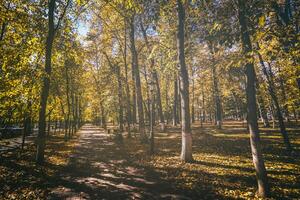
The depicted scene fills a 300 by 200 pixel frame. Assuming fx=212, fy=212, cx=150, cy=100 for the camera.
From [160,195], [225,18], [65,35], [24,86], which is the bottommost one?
[160,195]

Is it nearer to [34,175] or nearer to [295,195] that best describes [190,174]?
[295,195]

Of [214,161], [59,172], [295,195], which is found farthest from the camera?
[214,161]

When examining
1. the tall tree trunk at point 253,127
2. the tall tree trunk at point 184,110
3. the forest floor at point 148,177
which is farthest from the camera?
the tall tree trunk at point 184,110

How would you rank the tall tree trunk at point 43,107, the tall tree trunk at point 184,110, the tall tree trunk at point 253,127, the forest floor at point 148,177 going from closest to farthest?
1. the tall tree trunk at point 253,127
2. the forest floor at point 148,177
3. the tall tree trunk at point 184,110
4. the tall tree trunk at point 43,107

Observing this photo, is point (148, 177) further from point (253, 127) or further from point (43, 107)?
point (43, 107)

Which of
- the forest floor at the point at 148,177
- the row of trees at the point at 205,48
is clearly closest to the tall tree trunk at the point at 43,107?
the forest floor at the point at 148,177

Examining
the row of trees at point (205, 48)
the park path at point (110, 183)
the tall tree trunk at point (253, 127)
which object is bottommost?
the park path at point (110, 183)

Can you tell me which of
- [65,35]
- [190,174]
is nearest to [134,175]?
[190,174]

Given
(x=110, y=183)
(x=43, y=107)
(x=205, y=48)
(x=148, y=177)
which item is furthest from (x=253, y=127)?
(x=205, y=48)

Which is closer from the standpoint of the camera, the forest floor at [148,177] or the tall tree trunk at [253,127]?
the tall tree trunk at [253,127]

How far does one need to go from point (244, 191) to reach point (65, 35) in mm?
15440

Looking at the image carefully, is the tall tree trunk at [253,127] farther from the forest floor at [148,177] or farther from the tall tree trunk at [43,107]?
the tall tree trunk at [43,107]

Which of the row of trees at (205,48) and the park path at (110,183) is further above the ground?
the row of trees at (205,48)

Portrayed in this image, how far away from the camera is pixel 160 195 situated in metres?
→ 7.61
